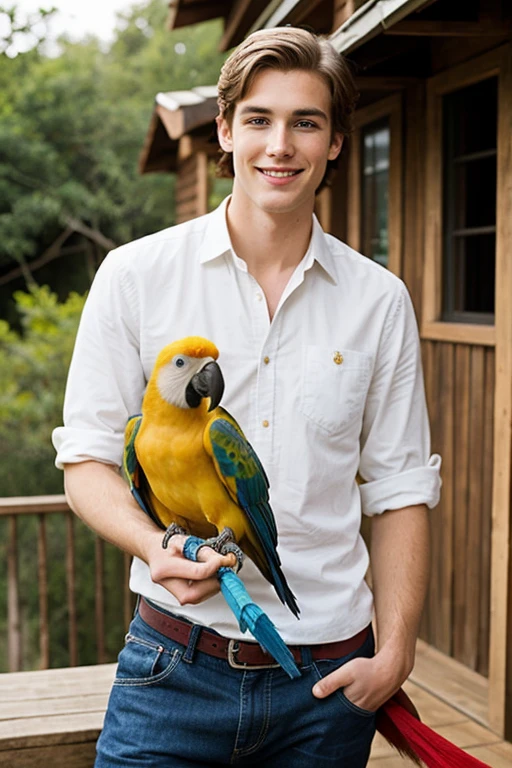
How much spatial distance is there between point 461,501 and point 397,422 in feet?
8.33

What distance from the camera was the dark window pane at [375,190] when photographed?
4738 mm

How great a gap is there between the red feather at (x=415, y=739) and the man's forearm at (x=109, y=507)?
0.59m

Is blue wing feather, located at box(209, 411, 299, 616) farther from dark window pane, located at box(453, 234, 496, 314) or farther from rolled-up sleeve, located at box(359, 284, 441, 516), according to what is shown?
dark window pane, located at box(453, 234, 496, 314)

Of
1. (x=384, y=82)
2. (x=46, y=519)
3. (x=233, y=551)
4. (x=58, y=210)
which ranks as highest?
(x=58, y=210)

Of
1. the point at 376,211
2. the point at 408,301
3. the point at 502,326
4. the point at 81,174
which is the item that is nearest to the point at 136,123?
the point at 81,174

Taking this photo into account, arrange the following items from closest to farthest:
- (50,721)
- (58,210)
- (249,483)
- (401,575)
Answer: (249,483) → (401,575) → (50,721) → (58,210)

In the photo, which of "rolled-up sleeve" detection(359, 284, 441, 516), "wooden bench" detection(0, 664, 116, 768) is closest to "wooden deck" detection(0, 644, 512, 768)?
"wooden bench" detection(0, 664, 116, 768)

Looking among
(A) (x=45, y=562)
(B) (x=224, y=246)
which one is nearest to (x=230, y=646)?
(B) (x=224, y=246)

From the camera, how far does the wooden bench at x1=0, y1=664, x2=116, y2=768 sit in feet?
7.63

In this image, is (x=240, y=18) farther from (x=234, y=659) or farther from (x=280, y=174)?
(x=234, y=659)

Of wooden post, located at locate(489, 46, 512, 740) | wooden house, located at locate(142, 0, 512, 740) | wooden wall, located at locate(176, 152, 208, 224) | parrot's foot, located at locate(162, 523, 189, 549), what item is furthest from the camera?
wooden wall, located at locate(176, 152, 208, 224)

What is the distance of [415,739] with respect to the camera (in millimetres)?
1560

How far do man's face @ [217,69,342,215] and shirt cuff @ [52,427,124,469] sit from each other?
46cm

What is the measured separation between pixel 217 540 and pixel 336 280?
58 cm
